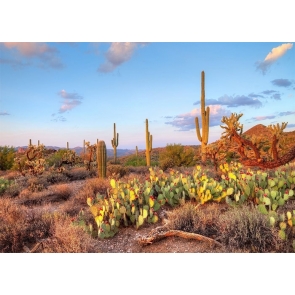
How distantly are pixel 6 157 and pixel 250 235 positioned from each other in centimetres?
993

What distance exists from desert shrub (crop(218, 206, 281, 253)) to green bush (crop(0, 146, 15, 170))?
31.1 ft

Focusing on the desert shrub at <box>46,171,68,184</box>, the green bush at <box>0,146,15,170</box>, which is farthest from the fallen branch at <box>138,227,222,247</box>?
the green bush at <box>0,146,15,170</box>

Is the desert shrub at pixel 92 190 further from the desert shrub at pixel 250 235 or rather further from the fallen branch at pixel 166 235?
the desert shrub at pixel 250 235

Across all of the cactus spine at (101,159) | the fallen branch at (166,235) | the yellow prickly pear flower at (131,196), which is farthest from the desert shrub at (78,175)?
the fallen branch at (166,235)

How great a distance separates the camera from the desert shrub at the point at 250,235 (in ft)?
12.8

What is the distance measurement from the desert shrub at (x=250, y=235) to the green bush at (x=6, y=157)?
9.49 metres

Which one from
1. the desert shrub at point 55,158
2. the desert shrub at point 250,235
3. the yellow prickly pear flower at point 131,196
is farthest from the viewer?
the desert shrub at point 55,158

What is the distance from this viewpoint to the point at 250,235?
13.0 feet

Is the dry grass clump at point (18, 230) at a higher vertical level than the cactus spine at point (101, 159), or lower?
lower

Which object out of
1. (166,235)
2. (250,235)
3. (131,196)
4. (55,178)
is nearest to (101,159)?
(55,178)
